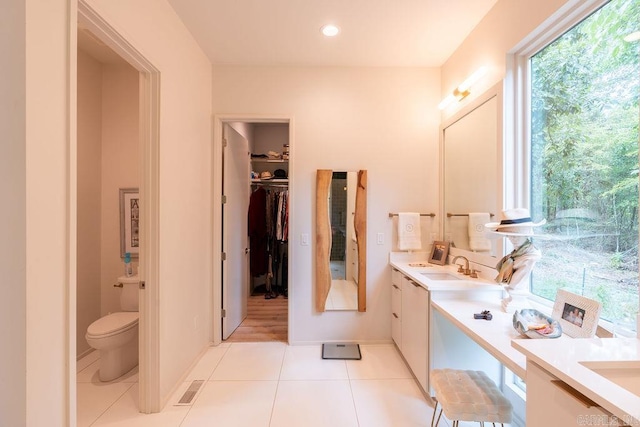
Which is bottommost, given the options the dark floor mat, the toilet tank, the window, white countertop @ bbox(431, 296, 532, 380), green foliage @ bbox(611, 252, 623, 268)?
the dark floor mat

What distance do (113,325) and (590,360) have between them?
9.16ft

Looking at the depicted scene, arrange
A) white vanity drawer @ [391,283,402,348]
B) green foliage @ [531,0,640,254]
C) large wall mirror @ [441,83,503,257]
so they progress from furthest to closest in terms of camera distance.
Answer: white vanity drawer @ [391,283,402,348] < large wall mirror @ [441,83,503,257] < green foliage @ [531,0,640,254]

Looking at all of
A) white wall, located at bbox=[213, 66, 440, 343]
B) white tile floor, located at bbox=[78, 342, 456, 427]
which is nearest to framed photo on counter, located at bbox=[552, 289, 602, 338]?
white tile floor, located at bbox=[78, 342, 456, 427]

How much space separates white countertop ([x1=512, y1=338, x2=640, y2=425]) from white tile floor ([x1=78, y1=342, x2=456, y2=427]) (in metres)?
1.15

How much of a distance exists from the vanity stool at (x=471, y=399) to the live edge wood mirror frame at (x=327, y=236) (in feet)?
4.36

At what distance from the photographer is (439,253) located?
265 cm

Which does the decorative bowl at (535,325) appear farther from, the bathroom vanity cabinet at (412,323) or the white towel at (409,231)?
the white towel at (409,231)

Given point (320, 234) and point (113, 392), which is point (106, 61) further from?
point (113, 392)

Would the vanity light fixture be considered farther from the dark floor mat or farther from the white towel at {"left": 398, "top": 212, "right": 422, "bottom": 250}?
the dark floor mat

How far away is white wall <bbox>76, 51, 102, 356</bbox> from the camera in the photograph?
2424mm

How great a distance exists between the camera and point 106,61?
2.59m

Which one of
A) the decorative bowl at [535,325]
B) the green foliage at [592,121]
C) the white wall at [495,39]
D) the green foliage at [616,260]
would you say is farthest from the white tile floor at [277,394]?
the white wall at [495,39]

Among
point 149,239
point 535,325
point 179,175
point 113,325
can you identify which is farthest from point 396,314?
point 113,325

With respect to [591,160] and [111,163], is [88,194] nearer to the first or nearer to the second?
[111,163]
